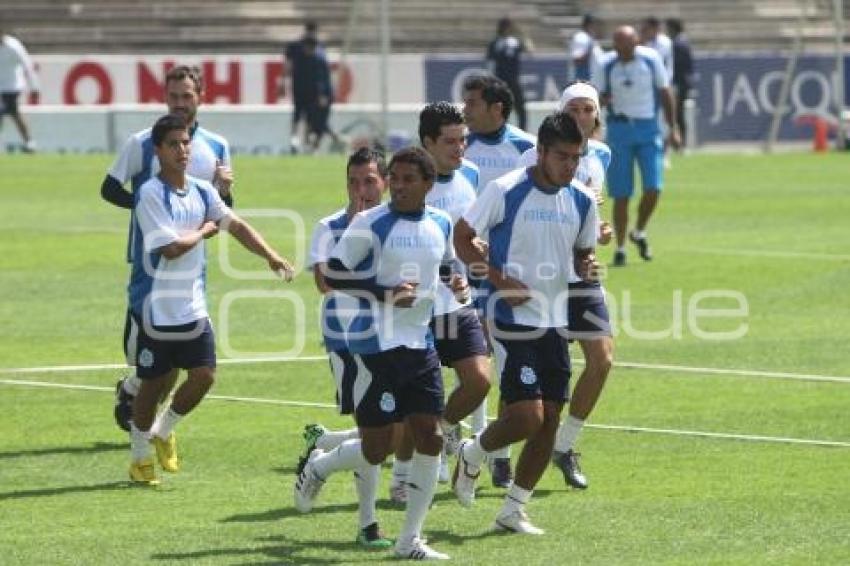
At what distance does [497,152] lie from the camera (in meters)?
14.5

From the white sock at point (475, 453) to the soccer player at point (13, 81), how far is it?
98.4 ft

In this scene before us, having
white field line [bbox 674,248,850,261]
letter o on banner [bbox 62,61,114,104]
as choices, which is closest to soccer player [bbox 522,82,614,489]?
white field line [bbox 674,248,850,261]

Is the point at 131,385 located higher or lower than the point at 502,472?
higher

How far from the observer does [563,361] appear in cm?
1225

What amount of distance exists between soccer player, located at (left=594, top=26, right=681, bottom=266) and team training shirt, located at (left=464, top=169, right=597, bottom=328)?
13.3 m

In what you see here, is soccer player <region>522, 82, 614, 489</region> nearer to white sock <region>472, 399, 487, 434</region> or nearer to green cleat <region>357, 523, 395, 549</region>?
white sock <region>472, 399, 487, 434</region>

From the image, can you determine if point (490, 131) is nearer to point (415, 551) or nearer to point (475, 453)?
point (475, 453)

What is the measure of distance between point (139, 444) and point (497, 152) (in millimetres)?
2869

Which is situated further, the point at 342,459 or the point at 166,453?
the point at 166,453

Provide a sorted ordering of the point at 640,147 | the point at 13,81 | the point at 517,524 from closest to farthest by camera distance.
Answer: the point at 517,524 < the point at 640,147 < the point at 13,81

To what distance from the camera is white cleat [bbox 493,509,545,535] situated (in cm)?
1195

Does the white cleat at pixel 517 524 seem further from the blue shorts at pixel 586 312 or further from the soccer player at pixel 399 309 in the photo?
the blue shorts at pixel 586 312

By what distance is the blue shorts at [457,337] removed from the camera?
13047 mm

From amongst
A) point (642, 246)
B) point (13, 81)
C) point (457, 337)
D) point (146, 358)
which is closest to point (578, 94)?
point (457, 337)
